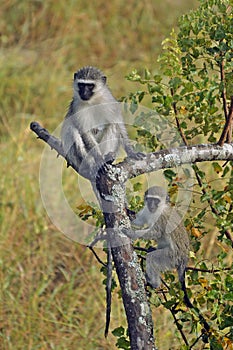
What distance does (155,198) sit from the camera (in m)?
3.70

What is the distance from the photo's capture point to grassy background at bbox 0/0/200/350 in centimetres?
501

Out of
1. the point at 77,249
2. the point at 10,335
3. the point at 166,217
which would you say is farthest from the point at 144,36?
the point at 166,217

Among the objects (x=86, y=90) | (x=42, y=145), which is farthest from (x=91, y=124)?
(x=42, y=145)

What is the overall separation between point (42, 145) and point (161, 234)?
3.92 metres

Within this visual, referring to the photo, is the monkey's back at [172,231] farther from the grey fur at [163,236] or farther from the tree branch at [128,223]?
the tree branch at [128,223]

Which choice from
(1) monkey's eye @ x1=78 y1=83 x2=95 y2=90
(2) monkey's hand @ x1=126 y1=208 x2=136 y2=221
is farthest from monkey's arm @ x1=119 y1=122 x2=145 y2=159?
(2) monkey's hand @ x1=126 y1=208 x2=136 y2=221

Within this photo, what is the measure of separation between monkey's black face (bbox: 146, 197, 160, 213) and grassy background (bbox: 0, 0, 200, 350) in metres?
1.23

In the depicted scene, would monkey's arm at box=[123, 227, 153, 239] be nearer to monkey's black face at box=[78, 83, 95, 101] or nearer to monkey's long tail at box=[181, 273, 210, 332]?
monkey's long tail at box=[181, 273, 210, 332]

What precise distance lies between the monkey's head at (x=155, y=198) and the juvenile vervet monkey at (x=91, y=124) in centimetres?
26

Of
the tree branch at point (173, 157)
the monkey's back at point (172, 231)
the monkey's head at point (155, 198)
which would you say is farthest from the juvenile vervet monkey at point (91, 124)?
the tree branch at point (173, 157)

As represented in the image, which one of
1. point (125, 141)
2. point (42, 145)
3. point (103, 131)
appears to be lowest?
point (125, 141)

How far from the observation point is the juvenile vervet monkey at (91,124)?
407 cm

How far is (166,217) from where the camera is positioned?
3771mm

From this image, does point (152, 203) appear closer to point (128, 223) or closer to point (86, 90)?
point (128, 223)
